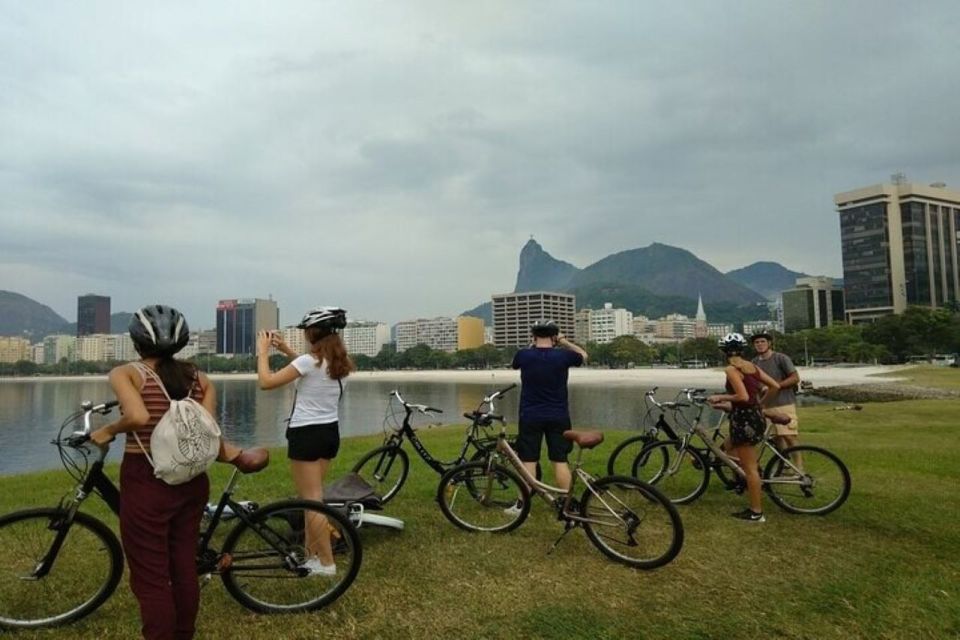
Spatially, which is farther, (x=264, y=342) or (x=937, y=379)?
(x=937, y=379)

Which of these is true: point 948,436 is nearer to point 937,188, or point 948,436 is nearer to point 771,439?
point 771,439

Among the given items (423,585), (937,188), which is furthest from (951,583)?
(937,188)

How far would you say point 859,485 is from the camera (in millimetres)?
7734

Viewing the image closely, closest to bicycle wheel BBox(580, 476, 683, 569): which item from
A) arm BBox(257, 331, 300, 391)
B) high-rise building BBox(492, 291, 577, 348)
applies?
arm BBox(257, 331, 300, 391)

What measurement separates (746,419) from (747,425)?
0.06 m

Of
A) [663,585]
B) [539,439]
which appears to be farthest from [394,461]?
[663,585]

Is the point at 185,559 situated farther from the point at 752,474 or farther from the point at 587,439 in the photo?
the point at 752,474

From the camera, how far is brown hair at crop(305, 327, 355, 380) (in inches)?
186

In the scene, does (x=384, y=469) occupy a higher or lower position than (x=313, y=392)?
lower

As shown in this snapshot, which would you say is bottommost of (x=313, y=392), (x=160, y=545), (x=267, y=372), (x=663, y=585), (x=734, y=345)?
(x=663, y=585)

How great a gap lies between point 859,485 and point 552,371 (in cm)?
478

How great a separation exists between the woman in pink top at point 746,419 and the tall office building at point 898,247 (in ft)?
531

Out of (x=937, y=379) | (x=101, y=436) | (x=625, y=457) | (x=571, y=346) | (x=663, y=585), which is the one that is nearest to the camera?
(x=101, y=436)

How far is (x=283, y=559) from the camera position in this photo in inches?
167
